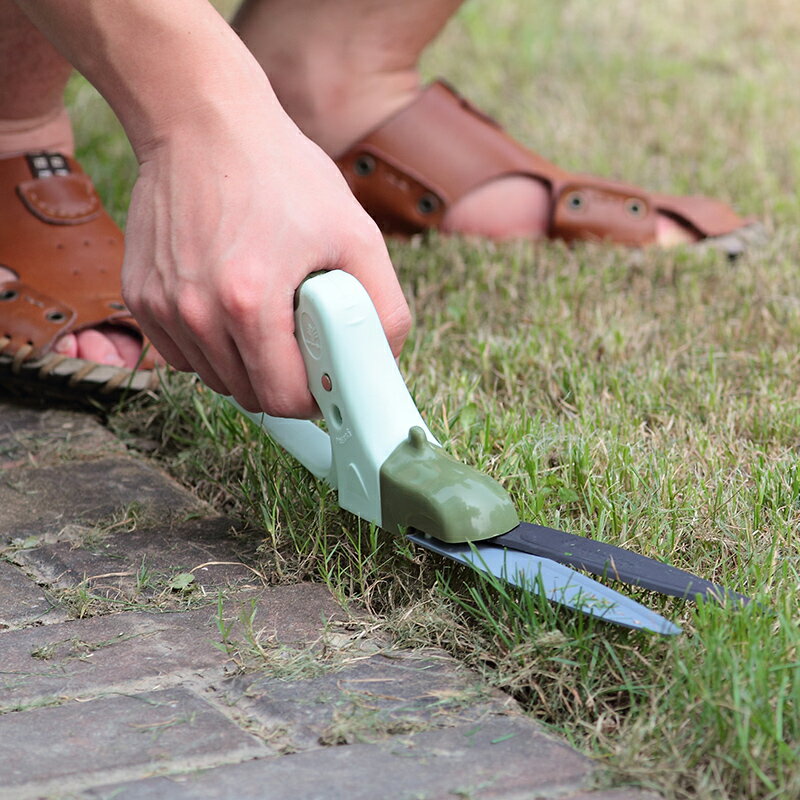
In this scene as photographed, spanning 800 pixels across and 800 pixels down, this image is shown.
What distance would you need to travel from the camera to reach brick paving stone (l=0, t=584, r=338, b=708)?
1.15 metres

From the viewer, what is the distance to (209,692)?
3.74 feet

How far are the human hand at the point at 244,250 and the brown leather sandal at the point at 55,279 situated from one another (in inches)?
21.1

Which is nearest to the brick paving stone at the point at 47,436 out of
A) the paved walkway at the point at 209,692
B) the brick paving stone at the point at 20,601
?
the paved walkway at the point at 209,692

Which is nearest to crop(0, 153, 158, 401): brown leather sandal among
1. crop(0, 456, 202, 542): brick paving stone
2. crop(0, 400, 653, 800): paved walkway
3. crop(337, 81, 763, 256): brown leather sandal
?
crop(0, 456, 202, 542): brick paving stone

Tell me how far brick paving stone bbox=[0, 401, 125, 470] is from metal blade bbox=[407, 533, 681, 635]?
0.67m

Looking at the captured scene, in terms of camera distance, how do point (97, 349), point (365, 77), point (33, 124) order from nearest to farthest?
1. point (97, 349)
2. point (33, 124)
3. point (365, 77)

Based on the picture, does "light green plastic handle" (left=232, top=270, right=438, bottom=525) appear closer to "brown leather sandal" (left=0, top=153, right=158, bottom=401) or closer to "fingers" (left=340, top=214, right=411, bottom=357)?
"fingers" (left=340, top=214, right=411, bottom=357)

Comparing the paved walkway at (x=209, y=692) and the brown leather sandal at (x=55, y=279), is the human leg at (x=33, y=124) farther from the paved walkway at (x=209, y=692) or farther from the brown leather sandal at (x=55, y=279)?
the paved walkway at (x=209, y=692)

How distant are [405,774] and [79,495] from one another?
0.75 m

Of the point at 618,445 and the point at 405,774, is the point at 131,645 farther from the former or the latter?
the point at 618,445

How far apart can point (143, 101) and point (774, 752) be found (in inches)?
36.5

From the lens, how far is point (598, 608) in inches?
44.1

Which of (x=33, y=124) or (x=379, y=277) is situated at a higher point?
(x=33, y=124)

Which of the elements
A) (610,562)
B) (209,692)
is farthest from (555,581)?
(209,692)
